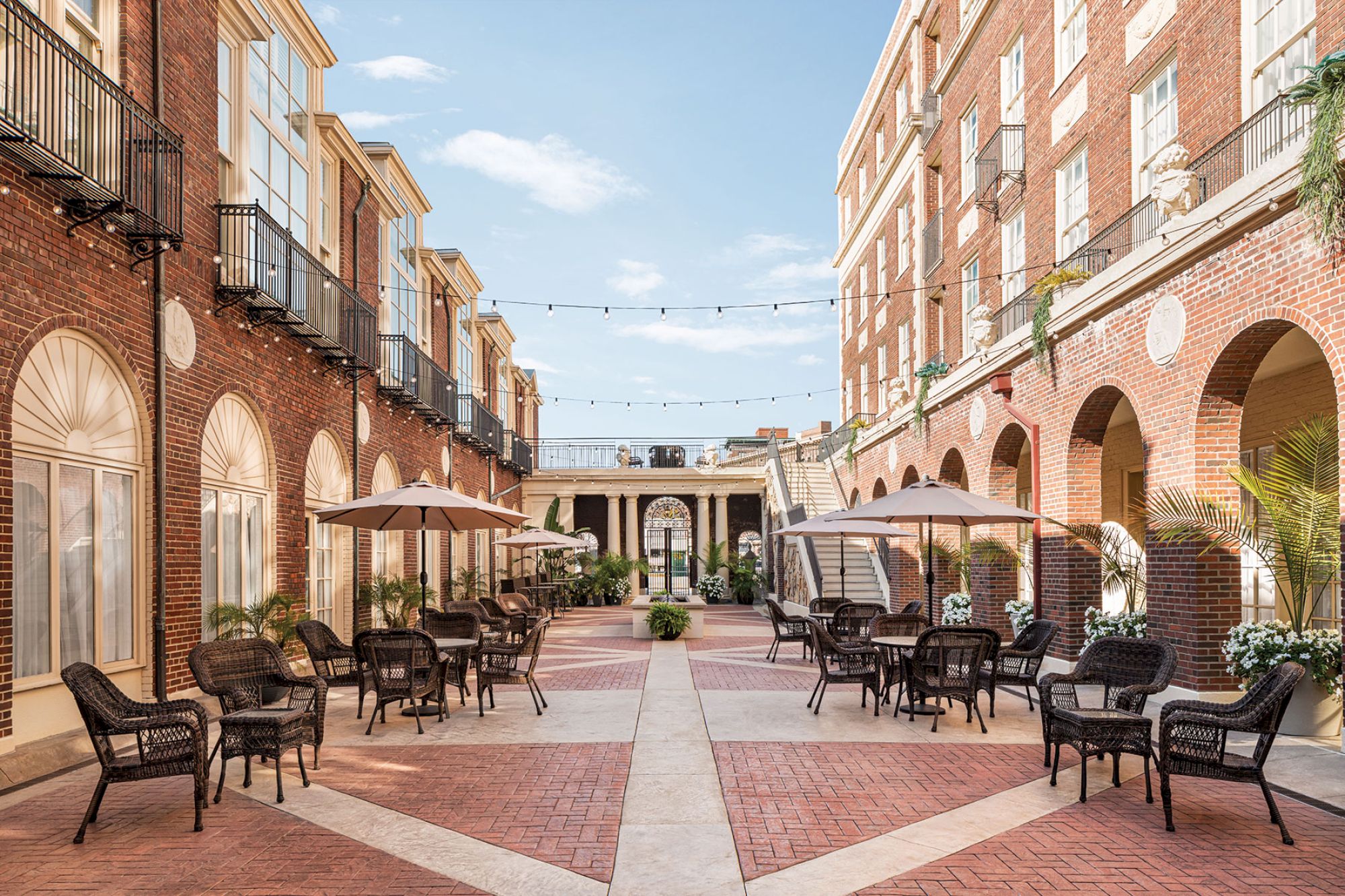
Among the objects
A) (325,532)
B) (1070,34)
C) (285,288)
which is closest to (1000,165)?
(1070,34)

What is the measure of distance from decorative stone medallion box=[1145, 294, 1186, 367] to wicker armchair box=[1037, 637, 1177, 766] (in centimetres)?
339

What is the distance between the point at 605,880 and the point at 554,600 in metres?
21.5

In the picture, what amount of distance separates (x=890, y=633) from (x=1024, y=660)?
4.91 ft

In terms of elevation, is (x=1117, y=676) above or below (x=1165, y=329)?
below

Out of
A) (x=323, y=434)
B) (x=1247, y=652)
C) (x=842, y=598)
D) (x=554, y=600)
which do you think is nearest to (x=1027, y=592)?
(x=842, y=598)

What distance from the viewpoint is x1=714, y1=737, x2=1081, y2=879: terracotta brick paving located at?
561 cm

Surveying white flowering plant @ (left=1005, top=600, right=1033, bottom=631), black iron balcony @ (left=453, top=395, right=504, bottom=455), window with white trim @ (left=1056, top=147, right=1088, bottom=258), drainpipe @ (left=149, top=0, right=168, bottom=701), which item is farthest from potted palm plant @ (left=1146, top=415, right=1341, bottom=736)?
black iron balcony @ (left=453, top=395, right=504, bottom=455)

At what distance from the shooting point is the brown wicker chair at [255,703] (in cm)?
650

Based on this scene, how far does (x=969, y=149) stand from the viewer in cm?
1923

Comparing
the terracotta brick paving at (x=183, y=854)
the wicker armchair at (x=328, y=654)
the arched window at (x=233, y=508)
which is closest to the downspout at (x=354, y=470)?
the arched window at (x=233, y=508)

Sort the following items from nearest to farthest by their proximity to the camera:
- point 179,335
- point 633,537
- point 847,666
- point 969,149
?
point 179,335 < point 847,666 < point 969,149 < point 633,537

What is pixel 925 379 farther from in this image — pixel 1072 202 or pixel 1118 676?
pixel 1118 676

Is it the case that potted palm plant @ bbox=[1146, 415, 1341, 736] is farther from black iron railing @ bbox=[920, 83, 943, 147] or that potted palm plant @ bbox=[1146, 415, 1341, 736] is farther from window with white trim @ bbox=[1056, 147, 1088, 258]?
black iron railing @ bbox=[920, 83, 943, 147]

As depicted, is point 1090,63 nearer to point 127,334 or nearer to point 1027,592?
point 1027,592
